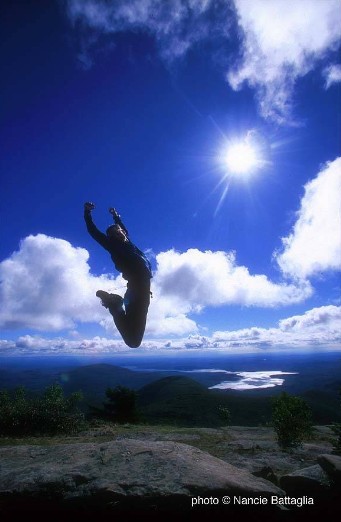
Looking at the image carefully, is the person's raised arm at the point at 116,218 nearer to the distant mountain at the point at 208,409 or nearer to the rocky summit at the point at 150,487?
the rocky summit at the point at 150,487

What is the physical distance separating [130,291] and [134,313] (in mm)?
630

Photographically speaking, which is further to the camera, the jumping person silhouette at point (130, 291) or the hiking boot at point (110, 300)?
the hiking boot at point (110, 300)

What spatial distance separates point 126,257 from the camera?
8375 mm

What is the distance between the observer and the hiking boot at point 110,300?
8562mm

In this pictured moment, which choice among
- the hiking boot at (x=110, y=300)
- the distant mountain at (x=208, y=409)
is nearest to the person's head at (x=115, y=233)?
the hiking boot at (x=110, y=300)

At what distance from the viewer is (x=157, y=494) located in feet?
27.5

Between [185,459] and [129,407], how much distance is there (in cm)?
3710

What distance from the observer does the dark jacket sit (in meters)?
8.36

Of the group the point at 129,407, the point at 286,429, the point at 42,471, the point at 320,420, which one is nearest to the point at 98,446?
the point at 42,471

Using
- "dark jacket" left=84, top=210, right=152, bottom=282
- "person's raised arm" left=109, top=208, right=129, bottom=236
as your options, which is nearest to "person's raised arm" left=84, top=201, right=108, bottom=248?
"dark jacket" left=84, top=210, right=152, bottom=282

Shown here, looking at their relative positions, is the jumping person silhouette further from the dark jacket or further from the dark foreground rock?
the dark foreground rock

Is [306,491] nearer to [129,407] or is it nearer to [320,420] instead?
[129,407]

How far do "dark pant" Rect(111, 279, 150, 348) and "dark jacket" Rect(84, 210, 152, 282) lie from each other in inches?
9.1

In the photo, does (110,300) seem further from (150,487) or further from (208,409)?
(208,409)
